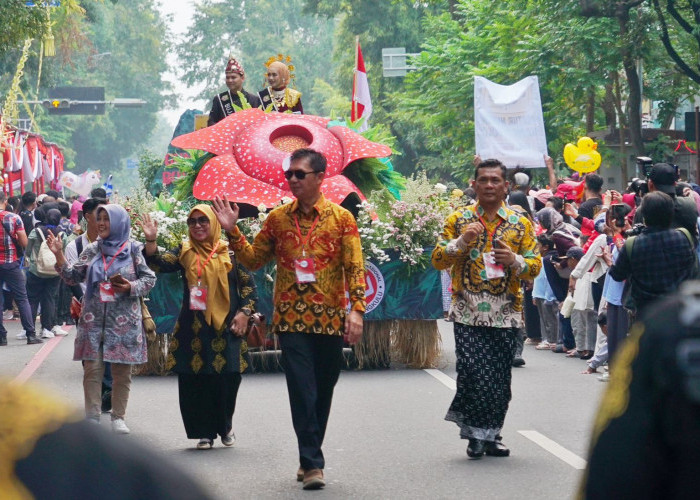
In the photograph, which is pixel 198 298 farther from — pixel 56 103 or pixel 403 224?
pixel 56 103

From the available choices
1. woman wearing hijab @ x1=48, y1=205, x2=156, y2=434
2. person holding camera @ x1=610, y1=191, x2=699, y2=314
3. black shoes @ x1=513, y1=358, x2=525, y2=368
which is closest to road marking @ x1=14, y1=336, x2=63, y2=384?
woman wearing hijab @ x1=48, y1=205, x2=156, y2=434

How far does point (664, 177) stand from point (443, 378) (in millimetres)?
3648

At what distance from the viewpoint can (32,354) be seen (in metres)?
15.1

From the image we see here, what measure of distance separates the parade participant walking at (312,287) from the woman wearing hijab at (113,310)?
5.41 ft

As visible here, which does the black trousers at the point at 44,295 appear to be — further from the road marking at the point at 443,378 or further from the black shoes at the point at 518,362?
the black shoes at the point at 518,362

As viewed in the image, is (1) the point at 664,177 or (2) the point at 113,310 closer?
(2) the point at 113,310

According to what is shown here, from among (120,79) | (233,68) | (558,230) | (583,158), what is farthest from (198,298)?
(120,79)

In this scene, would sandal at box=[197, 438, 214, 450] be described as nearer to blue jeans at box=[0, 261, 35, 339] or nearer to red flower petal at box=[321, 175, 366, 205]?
red flower petal at box=[321, 175, 366, 205]

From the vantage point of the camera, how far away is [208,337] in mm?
8352

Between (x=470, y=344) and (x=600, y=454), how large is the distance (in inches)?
251

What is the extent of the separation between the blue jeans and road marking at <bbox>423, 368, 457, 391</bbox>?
623cm

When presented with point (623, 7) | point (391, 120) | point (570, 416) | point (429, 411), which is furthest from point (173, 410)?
point (391, 120)

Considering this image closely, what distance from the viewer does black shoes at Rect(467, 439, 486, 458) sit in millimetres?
7883

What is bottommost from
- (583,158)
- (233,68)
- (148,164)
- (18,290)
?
(18,290)
